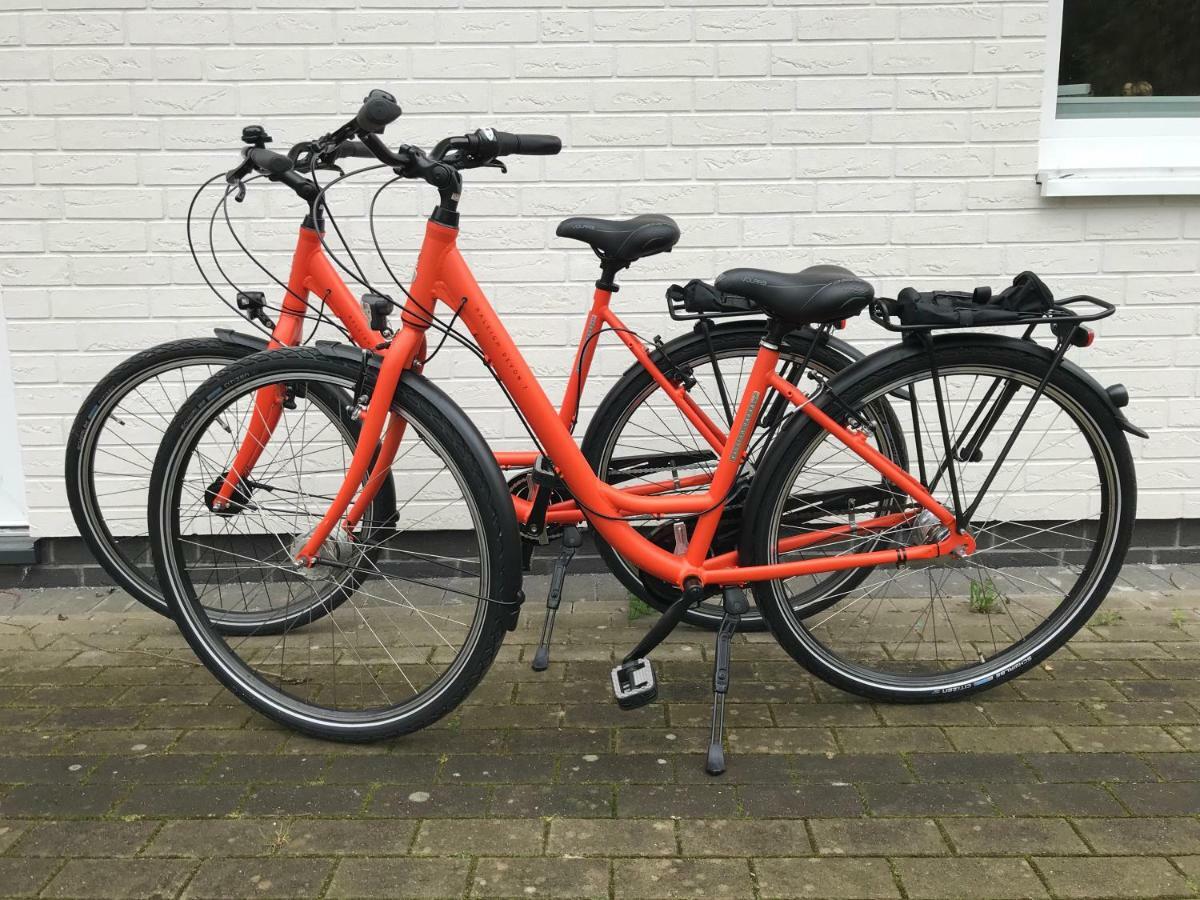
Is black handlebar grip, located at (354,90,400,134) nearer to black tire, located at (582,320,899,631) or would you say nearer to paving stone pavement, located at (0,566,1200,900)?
black tire, located at (582,320,899,631)

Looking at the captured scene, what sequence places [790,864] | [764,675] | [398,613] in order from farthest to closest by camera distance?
1. [398,613]
2. [764,675]
3. [790,864]

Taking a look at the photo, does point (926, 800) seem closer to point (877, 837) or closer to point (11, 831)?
point (877, 837)

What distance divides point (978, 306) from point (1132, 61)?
6.41 ft

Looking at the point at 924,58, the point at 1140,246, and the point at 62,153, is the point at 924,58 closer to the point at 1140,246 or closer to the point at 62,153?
the point at 1140,246

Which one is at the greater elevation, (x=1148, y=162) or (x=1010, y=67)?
(x=1010, y=67)

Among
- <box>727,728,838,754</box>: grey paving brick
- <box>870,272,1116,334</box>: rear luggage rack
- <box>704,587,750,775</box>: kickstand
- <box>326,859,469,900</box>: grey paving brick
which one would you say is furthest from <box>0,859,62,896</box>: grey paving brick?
<box>870,272,1116,334</box>: rear luggage rack

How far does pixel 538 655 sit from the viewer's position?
3225 millimetres

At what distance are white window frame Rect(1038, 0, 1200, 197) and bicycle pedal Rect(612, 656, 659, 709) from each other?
229 cm

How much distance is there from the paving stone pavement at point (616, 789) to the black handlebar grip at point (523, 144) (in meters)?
1.49

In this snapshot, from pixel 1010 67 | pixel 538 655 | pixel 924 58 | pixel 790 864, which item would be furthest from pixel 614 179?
pixel 790 864

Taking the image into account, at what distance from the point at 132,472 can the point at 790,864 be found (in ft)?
9.37

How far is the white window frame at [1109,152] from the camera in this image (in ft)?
12.4

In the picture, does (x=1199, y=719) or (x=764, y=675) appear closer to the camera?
(x=1199, y=719)

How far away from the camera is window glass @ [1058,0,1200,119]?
12.9 feet
